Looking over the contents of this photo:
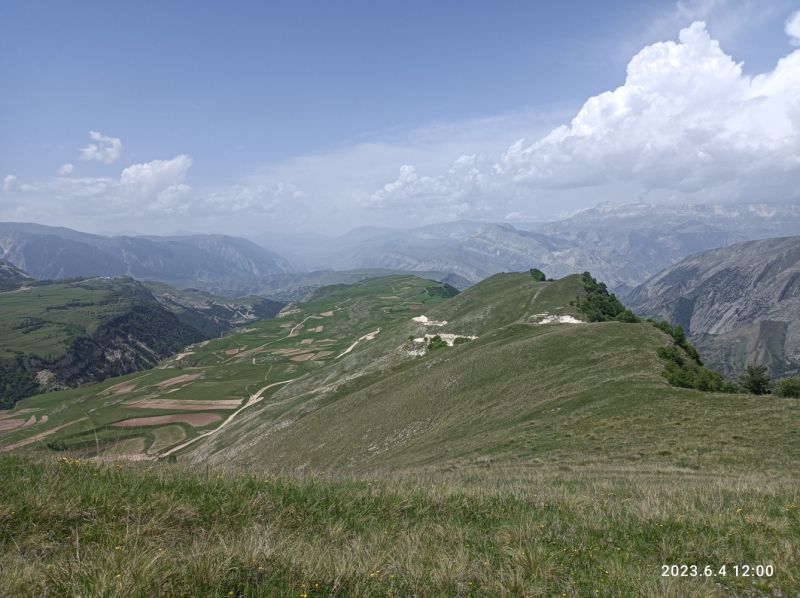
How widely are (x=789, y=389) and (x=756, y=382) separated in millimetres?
2048

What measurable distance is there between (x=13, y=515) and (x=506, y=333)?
62507mm

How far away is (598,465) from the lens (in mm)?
19984

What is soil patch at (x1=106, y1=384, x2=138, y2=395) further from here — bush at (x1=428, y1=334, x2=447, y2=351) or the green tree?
the green tree

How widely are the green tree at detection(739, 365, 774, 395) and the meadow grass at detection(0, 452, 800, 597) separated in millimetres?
30355

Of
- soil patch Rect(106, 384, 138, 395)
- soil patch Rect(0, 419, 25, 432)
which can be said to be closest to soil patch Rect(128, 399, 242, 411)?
soil patch Rect(106, 384, 138, 395)

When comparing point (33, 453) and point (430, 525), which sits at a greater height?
point (33, 453)

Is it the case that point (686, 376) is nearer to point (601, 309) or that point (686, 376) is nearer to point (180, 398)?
point (601, 309)

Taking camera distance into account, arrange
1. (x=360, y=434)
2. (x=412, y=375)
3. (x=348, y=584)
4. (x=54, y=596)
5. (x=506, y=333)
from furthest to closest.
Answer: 1. (x=506, y=333)
2. (x=412, y=375)
3. (x=360, y=434)
4. (x=348, y=584)
5. (x=54, y=596)

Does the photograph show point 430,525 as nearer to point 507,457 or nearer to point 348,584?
point 348,584

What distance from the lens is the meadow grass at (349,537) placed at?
5410 mm

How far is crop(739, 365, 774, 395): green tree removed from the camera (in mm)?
32750

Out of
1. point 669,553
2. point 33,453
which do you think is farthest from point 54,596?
point 669,553

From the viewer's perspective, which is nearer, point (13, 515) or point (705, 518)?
point (13, 515)

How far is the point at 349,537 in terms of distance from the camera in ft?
24.8
